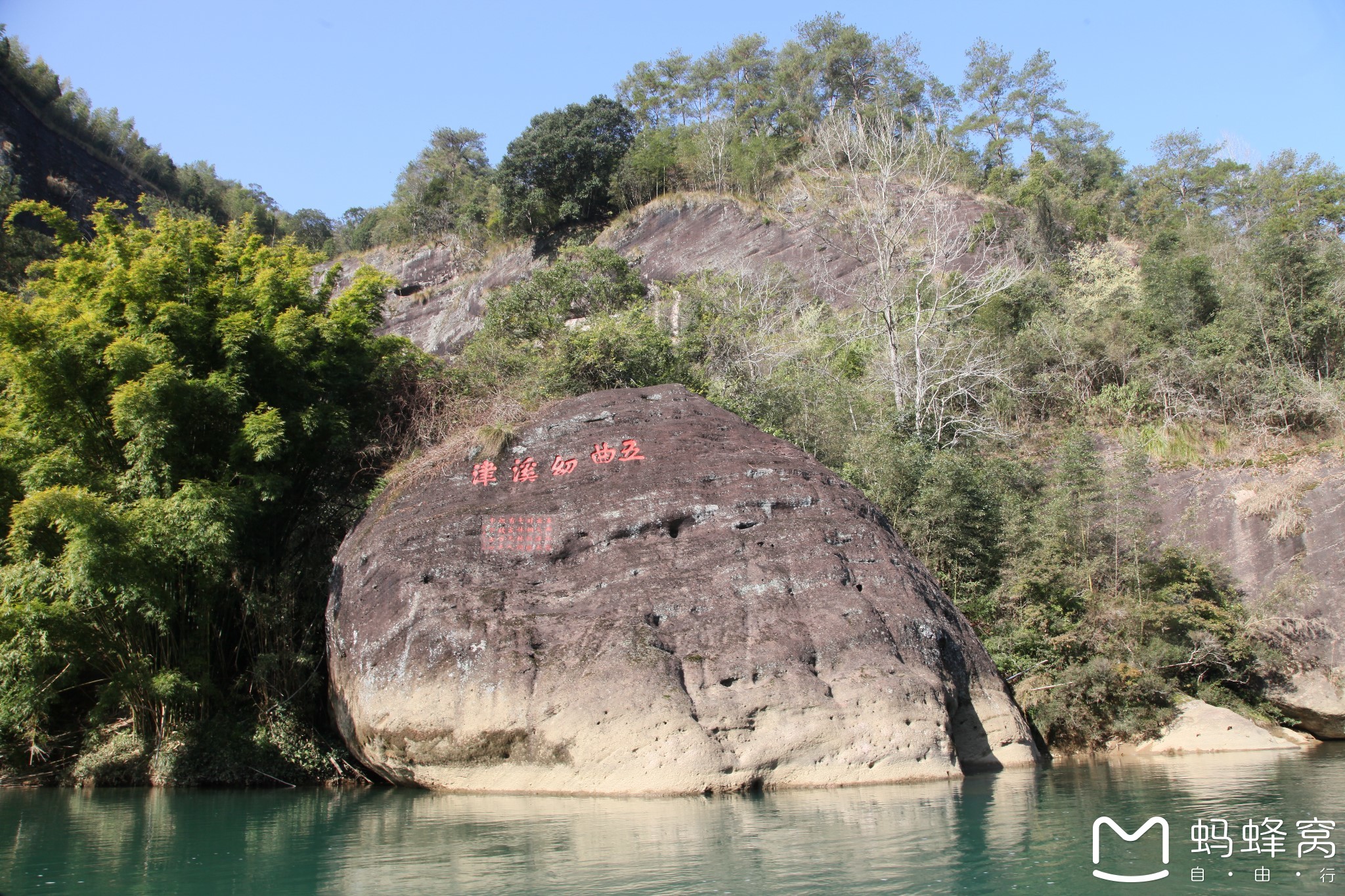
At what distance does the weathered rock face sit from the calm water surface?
444 millimetres

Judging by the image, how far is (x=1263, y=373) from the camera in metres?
18.5

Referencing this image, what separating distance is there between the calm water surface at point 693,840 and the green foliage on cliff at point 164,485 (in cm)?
189

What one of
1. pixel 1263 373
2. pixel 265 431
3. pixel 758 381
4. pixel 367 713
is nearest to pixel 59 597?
pixel 265 431

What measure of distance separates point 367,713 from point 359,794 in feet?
3.90

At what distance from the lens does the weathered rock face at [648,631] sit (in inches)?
353

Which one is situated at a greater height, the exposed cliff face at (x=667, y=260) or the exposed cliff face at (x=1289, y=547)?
the exposed cliff face at (x=667, y=260)

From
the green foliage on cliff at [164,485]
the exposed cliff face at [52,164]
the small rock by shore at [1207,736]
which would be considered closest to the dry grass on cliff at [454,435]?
the green foliage on cliff at [164,485]

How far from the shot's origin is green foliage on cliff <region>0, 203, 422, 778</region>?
10.5 metres

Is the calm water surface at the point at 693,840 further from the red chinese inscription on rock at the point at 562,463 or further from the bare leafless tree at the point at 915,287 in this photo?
the bare leafless tree at the point at 915,287

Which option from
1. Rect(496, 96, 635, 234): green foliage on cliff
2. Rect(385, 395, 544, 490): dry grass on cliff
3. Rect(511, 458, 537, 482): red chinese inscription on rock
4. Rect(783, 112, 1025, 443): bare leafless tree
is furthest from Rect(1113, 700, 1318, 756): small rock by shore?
Rect(496, 96, 635, 234): green foliage on cliff

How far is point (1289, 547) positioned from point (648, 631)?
36.3 feet

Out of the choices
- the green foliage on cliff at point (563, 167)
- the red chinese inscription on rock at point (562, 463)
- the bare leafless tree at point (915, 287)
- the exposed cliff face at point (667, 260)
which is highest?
the green foliage on cliff at point (563, 167)

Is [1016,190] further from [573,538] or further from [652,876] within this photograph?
[652,876]

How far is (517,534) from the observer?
11.0 m
